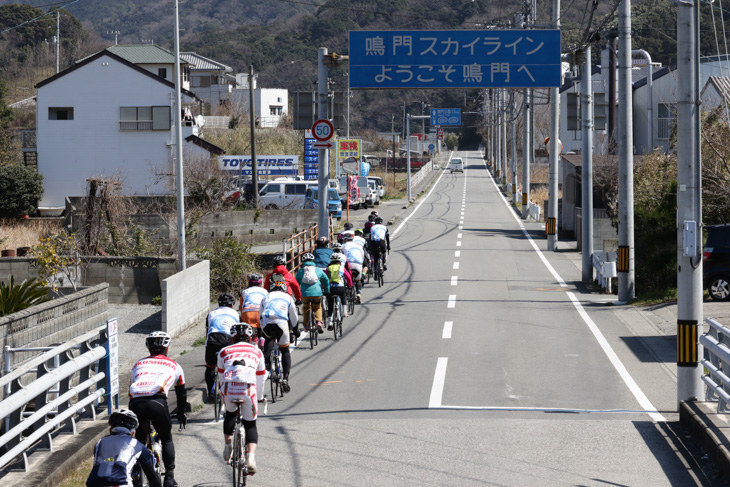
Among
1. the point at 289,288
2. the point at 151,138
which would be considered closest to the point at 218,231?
the point at 151,138

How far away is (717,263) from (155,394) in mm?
15057

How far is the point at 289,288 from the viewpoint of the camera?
513 inches

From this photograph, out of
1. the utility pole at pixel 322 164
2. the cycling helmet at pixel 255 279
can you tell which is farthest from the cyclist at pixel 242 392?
the utility pole at pixel 322 164

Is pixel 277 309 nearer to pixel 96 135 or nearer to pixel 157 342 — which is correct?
pixel 157 342

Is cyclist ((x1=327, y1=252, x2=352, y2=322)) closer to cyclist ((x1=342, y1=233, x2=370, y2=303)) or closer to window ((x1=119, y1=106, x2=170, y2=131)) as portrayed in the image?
cyclist ((x1=342, y1=233, x2=370, y2=303))

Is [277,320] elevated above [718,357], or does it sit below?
above

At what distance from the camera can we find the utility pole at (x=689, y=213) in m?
9.68

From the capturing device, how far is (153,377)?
698cm

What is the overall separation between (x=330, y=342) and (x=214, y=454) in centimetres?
662

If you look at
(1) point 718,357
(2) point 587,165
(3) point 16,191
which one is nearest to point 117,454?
(1) point 718,357

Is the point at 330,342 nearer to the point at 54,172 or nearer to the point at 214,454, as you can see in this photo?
the point at 214,454

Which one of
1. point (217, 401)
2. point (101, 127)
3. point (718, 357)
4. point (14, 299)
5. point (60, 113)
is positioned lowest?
point (217, 401)

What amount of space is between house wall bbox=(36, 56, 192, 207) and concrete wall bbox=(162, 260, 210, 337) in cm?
2821

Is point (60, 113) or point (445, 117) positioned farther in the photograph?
point (445, 117)
